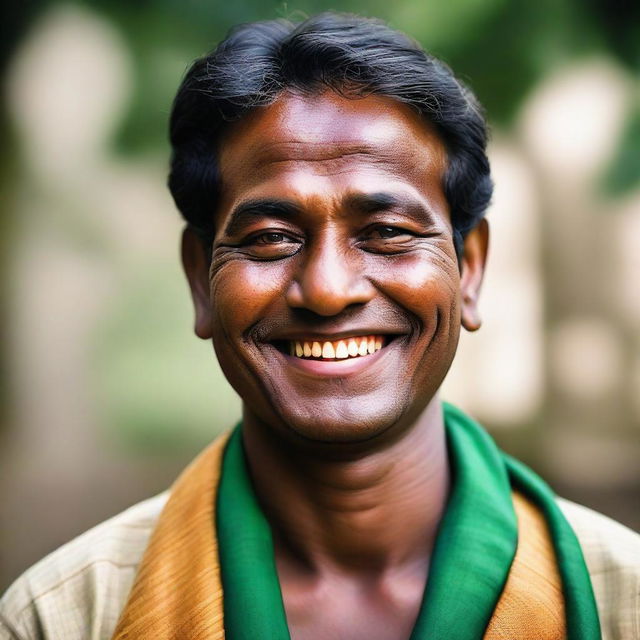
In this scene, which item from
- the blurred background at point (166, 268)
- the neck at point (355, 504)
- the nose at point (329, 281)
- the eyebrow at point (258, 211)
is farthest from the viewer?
the blurred background at point (166, 268)

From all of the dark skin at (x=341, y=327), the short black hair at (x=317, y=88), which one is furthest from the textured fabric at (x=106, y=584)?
the short black hair at (x=317, y=88)

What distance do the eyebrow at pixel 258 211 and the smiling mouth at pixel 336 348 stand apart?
0.32 m

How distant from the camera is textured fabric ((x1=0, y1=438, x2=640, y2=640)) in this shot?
246 cm

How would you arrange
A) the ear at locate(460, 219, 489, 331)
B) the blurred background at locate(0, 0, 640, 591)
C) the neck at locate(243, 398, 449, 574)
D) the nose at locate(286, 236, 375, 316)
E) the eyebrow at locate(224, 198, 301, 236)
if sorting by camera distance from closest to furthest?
the nose at locate(286, 236, 375, 316) < the eyebrow at locate(224, 198, 301, 236) < the neck at locate(243, 398, 449, 574) < the ear at locate(460, 219, 489, 331) < the blurred background at locate(0, 0, 640, 591)

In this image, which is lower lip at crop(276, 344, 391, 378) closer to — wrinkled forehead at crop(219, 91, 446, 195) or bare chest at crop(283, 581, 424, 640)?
wrinkled forehead at crop(219, 91, 446, 195)

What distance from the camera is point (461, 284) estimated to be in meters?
2.73

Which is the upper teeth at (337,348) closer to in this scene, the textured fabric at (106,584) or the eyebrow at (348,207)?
the eyebrow at (348,207)

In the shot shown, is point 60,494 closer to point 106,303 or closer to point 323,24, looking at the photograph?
point 106,303

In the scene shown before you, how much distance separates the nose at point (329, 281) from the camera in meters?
2.27

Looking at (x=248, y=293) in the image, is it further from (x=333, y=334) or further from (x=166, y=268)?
(x=166, y=268)

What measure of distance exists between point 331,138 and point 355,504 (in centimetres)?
94

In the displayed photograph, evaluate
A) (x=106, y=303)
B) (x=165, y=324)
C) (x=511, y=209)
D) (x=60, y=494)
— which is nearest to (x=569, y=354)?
(x=511, y=209)

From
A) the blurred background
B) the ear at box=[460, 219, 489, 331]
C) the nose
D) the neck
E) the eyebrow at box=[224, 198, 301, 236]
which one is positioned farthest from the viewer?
the blurred background

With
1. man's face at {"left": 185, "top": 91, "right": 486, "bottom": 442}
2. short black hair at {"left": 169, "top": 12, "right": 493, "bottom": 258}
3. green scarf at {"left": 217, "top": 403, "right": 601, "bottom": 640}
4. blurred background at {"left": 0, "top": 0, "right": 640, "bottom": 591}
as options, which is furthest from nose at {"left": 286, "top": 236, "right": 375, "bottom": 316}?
blurred background at {"left": 0, "top": 0, "right": 640, "bottom": 591}
